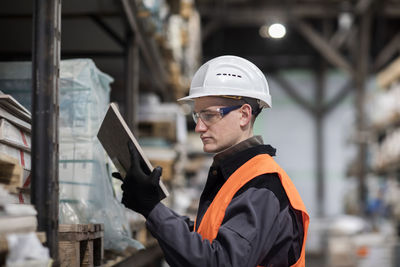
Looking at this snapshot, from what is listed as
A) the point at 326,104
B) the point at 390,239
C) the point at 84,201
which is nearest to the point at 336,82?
the point at 326,104

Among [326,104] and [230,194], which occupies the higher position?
[326,104]

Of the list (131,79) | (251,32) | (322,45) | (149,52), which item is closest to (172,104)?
(149,52)

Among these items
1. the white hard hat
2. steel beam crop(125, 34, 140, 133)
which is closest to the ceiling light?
the white hard hat

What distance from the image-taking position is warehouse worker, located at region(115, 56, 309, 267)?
223 centimetres

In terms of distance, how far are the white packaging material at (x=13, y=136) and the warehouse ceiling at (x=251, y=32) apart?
5.55ft

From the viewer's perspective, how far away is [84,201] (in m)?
2.95

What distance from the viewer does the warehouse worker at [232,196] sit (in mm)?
2232

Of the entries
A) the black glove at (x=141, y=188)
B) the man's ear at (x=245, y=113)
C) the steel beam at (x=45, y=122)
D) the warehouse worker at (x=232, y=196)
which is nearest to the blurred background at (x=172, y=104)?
the steel beam at (x=45, y=122)

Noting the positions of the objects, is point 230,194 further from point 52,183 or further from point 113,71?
point 113,71

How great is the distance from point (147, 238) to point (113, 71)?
2236 millimetres

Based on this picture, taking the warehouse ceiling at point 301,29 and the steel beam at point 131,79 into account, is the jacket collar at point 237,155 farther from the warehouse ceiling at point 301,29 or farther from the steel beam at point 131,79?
the warehouse ceiling at point 301,29

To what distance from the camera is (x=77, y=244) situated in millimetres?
2588

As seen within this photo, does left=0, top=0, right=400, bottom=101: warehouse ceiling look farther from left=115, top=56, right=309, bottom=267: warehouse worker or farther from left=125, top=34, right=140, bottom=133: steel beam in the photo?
left=115, top=56, right=309, bottom=267: warehouse worker

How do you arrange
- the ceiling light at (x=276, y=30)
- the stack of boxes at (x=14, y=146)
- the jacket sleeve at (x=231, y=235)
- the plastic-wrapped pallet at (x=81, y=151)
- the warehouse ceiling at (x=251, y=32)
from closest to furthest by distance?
the jacket sleeve at (x=231, y=235) → the stack of boxes at (x=14, y=146) → the plastic-wrapped pallet at (x=81, y=151) → the ceiling light at (x=276, y=30) → the warehouse ceiling at (x=251, y=32)
